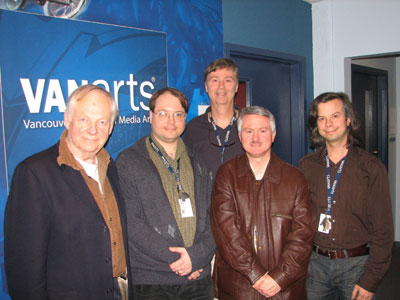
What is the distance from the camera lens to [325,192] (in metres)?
2.00

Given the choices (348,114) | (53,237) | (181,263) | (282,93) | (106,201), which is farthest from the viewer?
(282,93)

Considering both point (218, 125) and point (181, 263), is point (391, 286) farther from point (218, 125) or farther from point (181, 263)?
point (181, 263)

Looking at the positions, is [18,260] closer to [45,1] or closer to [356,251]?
[45,1]

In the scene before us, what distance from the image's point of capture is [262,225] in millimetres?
1785

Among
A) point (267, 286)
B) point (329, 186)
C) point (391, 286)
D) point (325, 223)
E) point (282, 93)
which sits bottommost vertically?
point (391, 286)

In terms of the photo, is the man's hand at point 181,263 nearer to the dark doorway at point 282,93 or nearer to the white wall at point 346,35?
the dark doorway at point 282,93

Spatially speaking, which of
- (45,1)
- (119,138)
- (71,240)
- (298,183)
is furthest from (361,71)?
(71,240)

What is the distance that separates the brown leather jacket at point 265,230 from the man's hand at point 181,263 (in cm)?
20

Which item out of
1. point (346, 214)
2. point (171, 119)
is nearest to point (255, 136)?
point (171, 119)

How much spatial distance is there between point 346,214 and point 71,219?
1529 mm

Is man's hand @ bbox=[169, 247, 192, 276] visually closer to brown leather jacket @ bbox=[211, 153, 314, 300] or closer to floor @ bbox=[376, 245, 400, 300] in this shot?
brown leather jacket @ bbox=[211, 153, 314, 300]

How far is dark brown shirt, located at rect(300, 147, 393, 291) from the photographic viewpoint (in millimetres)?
1866

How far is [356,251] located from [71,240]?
1.58 m

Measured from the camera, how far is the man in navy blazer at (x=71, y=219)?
4.36 feet
